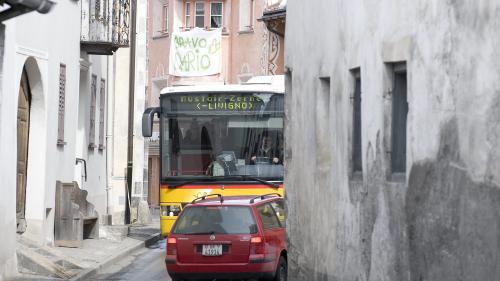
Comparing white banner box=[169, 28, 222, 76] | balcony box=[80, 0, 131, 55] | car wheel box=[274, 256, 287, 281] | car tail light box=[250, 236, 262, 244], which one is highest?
white banner box=[169, 28, 222, 76]

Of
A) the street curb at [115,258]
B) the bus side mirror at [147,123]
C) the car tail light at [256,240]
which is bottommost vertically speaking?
the street curb at [115,258]

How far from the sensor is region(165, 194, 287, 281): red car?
18609 millimetres

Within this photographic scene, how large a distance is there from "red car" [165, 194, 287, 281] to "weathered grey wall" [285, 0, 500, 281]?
6.51ft

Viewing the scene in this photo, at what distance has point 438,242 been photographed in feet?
31.9

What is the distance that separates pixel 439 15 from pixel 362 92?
2.75m

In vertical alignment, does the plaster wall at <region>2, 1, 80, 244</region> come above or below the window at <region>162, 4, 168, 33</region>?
below

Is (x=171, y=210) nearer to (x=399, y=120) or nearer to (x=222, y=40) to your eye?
(x=399, y=120)

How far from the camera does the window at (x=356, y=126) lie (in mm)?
12938

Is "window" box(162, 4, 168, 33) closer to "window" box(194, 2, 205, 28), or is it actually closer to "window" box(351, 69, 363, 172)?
"window" box(194, 2, 205, 28)

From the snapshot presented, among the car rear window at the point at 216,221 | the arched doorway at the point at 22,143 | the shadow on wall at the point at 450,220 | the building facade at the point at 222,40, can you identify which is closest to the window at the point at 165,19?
the building facade at the point at 222,40

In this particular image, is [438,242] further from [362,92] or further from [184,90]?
[184,90]

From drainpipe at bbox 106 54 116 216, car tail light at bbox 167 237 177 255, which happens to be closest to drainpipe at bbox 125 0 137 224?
drainpipe at bbox 106 54 116 216

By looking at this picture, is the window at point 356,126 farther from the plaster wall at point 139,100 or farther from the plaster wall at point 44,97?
the plaster wall at point 139,100

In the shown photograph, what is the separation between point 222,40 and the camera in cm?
5338
